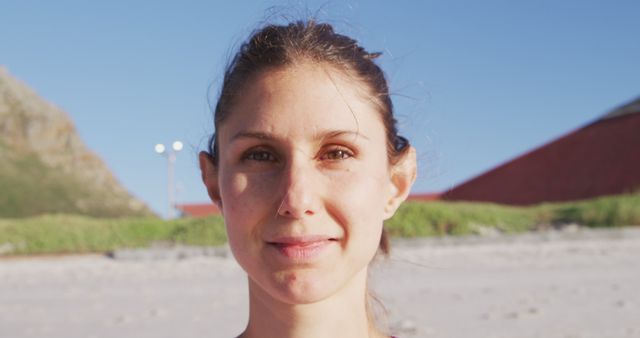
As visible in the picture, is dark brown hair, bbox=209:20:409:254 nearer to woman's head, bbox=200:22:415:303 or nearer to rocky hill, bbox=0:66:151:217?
woman's head, bbox=200:22:415:303

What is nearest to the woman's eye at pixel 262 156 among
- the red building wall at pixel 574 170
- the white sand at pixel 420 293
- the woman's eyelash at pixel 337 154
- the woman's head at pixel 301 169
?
the woman's head at pixel 301 169

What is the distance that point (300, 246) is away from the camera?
1.60 metres

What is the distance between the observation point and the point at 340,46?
1.87m

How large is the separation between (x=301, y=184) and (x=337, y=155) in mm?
147

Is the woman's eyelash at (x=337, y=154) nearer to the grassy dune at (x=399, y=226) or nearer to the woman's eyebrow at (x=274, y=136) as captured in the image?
the woman's eyebrow at (x=274, y=136)

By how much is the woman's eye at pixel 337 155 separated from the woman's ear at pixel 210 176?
0.38 meters

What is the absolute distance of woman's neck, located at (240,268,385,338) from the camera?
1.72m

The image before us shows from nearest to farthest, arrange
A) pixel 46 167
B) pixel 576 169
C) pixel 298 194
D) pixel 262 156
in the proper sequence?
1. pixel 298 194
2. pixel 262 156
3. pixel 576 169
4. pixel 46 167

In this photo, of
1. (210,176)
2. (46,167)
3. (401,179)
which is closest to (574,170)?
(401,179)

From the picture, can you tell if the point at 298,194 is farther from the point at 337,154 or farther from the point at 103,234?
the point at 103,234

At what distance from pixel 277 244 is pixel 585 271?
22.2 feet

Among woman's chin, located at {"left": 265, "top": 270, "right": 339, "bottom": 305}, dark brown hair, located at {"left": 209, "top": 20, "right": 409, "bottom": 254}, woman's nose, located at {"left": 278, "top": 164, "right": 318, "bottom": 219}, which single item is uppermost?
dark brown hair, located at {"left": 209, "top": 20, "right": 409, "bottom": 254}

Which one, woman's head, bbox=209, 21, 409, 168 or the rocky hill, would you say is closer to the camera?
woman's head, bbox=209, 21, 409, 168

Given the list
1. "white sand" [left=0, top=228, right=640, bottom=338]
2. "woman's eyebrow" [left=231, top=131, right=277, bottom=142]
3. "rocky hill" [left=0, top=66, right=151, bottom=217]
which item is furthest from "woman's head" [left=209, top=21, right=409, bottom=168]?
"rocky hill" [left=0, top=66, right=151, bottom=217]
